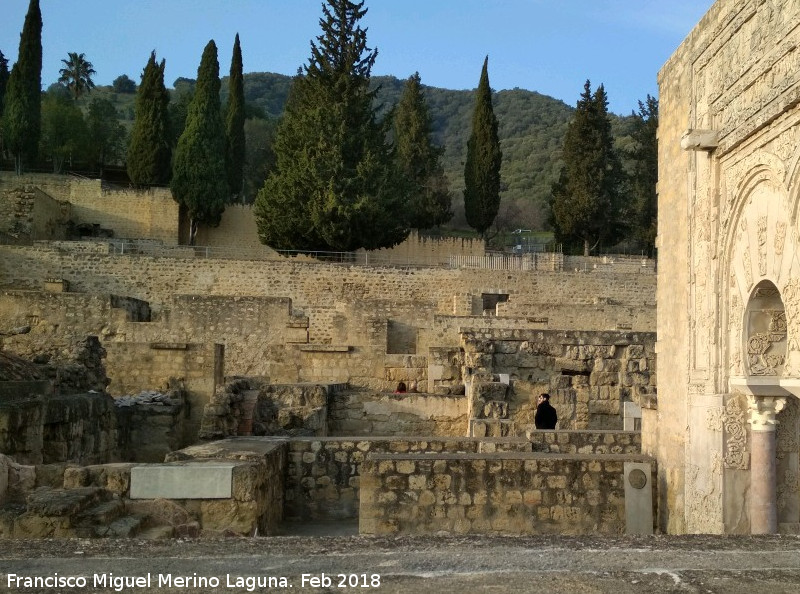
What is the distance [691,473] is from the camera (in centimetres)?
749

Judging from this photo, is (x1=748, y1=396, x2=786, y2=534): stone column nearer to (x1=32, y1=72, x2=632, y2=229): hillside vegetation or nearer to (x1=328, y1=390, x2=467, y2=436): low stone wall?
(x1=328, y1=390, x2=467, y2=436): low stone wall

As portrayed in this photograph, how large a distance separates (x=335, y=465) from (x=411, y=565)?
17.0 feet

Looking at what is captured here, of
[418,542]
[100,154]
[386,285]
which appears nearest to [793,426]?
[418,542]

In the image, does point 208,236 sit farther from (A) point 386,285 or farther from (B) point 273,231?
(A) point 386,285

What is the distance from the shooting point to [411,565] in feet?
12.0

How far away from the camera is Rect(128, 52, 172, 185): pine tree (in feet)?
125

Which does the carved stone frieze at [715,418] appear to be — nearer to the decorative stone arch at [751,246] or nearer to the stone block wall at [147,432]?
the decorative stone arch at [751,246]

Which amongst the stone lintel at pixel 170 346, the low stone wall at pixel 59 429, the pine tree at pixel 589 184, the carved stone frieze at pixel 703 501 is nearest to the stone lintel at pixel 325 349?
the stone lintel at pixel 170 346

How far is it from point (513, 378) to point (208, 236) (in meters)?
27.2

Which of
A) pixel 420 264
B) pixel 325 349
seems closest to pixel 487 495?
pixel 325 349

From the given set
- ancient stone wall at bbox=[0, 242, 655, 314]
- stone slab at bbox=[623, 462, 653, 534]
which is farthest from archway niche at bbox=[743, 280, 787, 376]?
ancient stone wall at bbox=[0, 242, 655, 314]

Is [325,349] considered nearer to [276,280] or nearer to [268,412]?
[268,412]

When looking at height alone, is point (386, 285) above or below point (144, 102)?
below

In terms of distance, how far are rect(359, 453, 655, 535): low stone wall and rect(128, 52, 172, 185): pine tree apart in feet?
111
